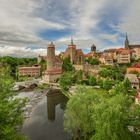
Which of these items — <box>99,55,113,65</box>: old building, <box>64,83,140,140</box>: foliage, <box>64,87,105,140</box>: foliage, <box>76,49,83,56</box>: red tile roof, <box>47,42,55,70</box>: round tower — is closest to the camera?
<box>64,83,140,140</box>: foliage

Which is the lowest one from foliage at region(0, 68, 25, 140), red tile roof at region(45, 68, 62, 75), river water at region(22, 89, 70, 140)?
river water at region(22, 89, 70, 140)

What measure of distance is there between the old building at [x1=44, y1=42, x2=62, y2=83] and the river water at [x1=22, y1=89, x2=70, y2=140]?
31347 mm

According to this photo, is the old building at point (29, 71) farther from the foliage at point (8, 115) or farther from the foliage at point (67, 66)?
the foliage at point (8, 115)

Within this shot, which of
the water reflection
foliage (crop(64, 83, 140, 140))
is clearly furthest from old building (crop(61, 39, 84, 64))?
foliage (crop(64, 83, 140, 140))

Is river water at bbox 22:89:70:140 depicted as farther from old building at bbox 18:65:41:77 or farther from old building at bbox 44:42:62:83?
old building at bbox 18:65:41:77

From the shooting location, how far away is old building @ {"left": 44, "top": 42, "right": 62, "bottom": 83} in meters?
80.1

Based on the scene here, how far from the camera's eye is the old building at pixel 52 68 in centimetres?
8012

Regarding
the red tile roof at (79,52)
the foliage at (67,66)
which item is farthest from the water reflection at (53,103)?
the red tile roof at (79,52)

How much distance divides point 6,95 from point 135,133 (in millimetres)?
11786

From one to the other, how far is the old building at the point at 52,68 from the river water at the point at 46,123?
31.3 m

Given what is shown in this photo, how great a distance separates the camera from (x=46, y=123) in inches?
1294

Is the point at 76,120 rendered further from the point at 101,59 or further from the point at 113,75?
the point at 101,59

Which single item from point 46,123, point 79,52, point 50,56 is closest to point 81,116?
point 46,123

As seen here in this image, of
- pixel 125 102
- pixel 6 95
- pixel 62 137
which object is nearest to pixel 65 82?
pixel 62 137
